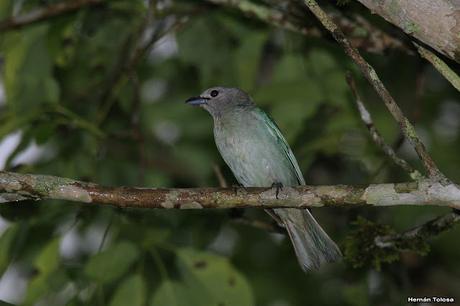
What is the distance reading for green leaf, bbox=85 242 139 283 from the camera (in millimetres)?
4223

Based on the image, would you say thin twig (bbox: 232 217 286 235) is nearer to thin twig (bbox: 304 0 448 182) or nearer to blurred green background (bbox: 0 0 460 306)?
blurred green background (bbox: 0 0 460 306)

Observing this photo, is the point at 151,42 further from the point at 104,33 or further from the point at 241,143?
the point at 241,143

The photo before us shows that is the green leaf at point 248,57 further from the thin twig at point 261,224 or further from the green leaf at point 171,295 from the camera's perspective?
the green leaf at point 171,295

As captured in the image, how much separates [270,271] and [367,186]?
4.38m

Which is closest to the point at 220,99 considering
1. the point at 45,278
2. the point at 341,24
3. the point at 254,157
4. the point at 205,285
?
the point at 254,157

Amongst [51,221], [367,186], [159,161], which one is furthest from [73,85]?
[367,186]

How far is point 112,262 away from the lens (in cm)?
429

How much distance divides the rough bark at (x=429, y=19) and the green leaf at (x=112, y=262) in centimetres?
207

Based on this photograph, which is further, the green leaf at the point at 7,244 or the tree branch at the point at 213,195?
the green leaf at the point at 7,244

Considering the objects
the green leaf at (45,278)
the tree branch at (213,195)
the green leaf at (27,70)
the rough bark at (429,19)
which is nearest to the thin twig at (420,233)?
the tree branch at (213,195)

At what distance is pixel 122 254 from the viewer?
4340 mm

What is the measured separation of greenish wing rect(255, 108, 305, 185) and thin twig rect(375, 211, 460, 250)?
0.88m

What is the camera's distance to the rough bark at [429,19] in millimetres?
3047

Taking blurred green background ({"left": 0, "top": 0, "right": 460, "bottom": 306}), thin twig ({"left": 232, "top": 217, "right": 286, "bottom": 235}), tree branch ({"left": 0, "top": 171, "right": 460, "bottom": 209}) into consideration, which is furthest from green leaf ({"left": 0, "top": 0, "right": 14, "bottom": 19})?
tree branch ({"left": 0, "top": 171, "right": 460, "bottom": 209})
